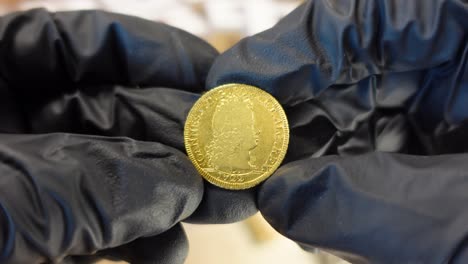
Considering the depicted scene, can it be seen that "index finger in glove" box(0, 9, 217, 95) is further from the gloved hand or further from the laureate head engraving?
the laureate head engraving

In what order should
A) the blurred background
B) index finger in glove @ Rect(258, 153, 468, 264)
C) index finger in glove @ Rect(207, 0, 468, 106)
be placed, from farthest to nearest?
the blurred background → index finger in glove @ Rect(207, 0, 468, 106) → index finger in glove @ Rect(258, 153, 468, 264)

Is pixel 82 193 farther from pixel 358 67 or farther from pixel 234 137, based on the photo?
pixel 358 67

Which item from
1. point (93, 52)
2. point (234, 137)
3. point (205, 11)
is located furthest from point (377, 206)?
point (205, 11)

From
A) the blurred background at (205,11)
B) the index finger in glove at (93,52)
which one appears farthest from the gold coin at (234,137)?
the blurred background at (205,11)

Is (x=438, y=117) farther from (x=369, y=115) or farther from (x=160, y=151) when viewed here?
(x=160, y=151)

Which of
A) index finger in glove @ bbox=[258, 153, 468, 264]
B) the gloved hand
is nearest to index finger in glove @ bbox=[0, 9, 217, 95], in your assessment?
the gloved hand

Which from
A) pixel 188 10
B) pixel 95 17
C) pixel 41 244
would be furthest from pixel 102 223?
pixel 188 10

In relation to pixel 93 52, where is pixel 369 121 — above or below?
below
